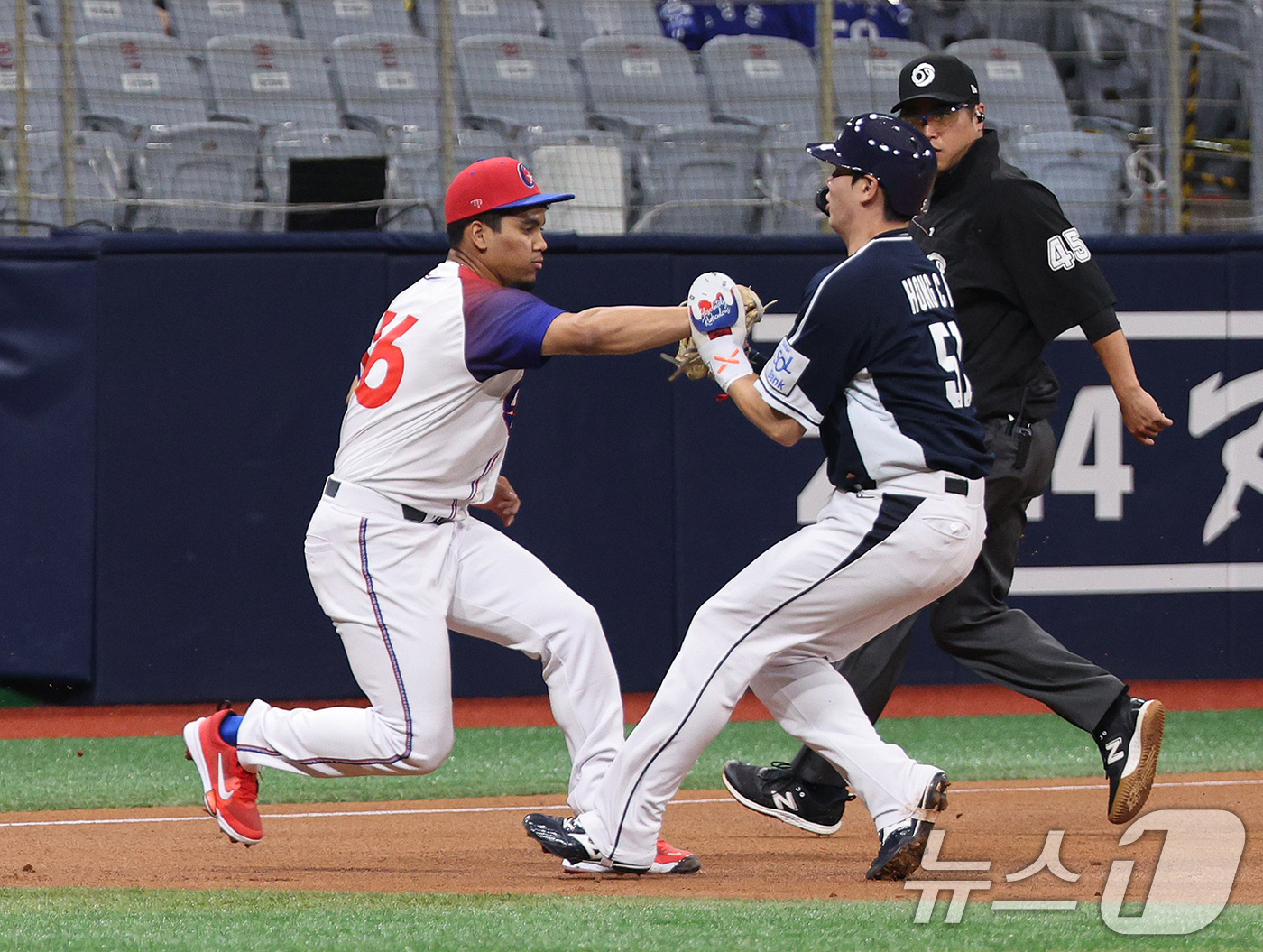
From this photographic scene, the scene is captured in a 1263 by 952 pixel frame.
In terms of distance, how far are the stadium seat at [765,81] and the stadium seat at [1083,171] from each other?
111 cm

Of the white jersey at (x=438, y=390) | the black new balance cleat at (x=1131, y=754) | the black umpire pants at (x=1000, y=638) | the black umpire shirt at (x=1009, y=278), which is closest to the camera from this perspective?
the white jersey at (x=438, y=390)

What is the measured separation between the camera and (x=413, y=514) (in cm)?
427

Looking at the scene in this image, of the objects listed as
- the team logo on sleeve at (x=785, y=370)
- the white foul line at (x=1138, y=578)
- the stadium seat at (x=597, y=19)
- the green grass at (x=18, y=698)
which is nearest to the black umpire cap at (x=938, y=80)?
the team logo on sleeve at (x=785, y=370)

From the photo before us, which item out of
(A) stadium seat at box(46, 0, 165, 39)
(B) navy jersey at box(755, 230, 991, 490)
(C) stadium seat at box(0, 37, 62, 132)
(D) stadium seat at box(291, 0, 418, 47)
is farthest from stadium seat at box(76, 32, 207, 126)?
(B) navy jersey at box(755, 230, 991, 490)

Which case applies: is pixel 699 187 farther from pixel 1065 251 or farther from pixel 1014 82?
pixel 1065 251

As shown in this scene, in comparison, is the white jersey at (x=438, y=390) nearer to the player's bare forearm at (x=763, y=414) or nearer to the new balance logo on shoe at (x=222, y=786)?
the player's bare forearm at (x=763, y=414)

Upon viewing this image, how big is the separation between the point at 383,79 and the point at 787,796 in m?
5.25

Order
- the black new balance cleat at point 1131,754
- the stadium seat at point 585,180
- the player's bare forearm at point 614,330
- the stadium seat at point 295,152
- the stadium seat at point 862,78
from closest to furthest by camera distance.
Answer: the player's bare forearm at point 614,330 < the black new balance cleat at point 1131,754 < the stadium seat at point 295,152 < the stadium seat at point 585,180 < the stadium seat at point 862,78

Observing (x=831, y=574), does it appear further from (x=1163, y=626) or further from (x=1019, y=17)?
(x=1019, y=17)

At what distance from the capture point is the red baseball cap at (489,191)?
168 inches

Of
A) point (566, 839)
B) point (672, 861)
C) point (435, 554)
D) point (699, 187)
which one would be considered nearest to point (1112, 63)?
point (699, 187)

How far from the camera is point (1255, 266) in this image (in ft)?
26.3

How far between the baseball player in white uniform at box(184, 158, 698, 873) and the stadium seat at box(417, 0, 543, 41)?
15.5ft

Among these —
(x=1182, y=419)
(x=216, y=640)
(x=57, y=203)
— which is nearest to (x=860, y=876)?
(x=216, y=640)
